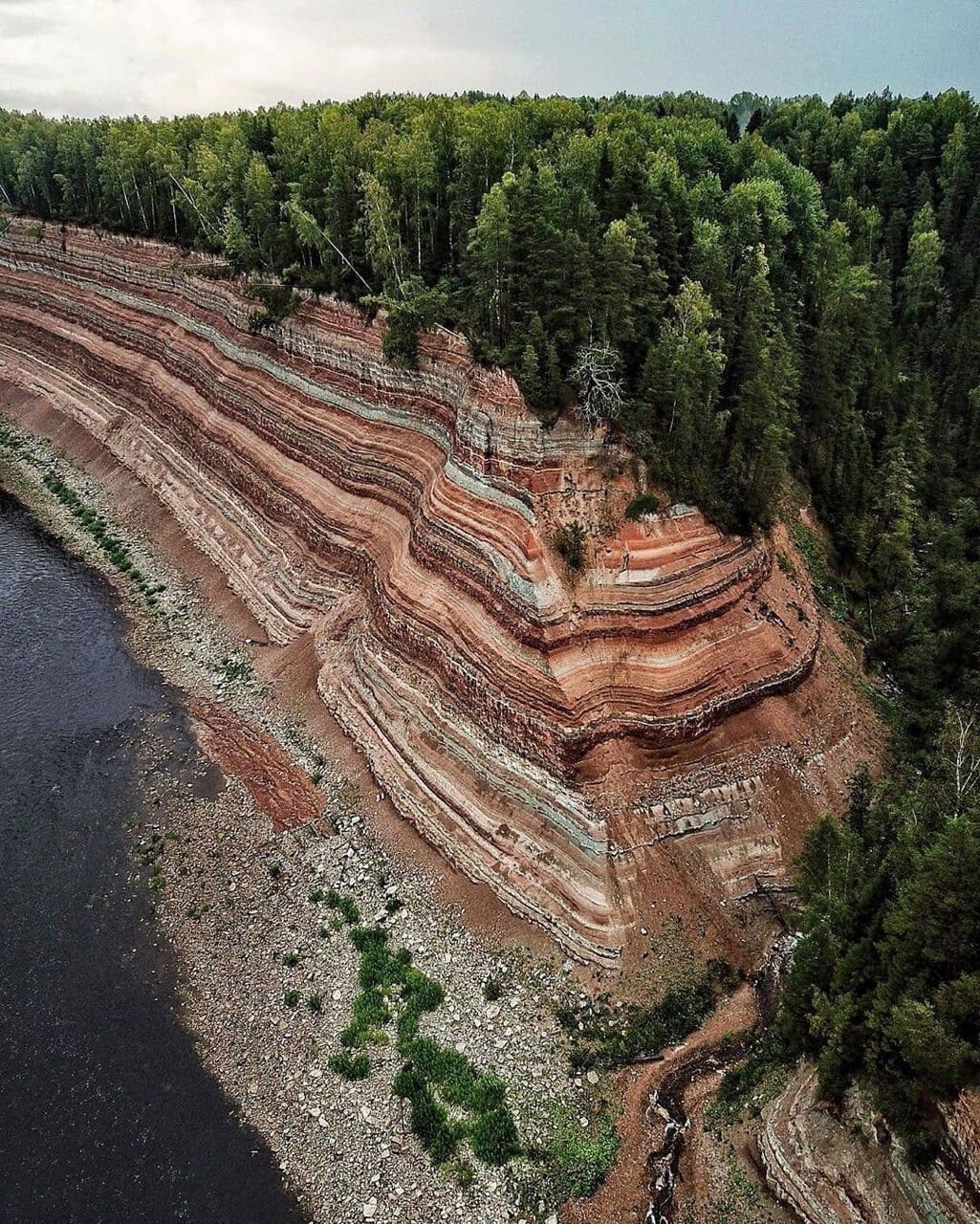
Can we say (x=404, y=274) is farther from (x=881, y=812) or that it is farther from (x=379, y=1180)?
(x=379, y=1180)

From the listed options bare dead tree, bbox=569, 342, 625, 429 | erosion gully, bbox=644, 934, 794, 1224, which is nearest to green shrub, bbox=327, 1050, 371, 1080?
erosion gully, bbox=644, 934, 794, 1224

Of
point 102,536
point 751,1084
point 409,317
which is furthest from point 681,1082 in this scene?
point 102,536

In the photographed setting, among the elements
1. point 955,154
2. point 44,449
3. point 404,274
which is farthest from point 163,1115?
Answer: point 955,154

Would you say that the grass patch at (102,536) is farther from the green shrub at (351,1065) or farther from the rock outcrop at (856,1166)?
the rock outcrop at (856,1166)

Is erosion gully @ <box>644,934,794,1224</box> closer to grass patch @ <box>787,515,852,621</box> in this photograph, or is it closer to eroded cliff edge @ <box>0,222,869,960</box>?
eroded cliff edge @ <box>0,222,869,960</box>

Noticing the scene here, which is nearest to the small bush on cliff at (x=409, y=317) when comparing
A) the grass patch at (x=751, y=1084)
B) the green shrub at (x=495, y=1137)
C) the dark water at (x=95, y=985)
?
the dark water at (x=95, y=985)

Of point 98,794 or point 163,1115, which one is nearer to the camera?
point 163,1115
